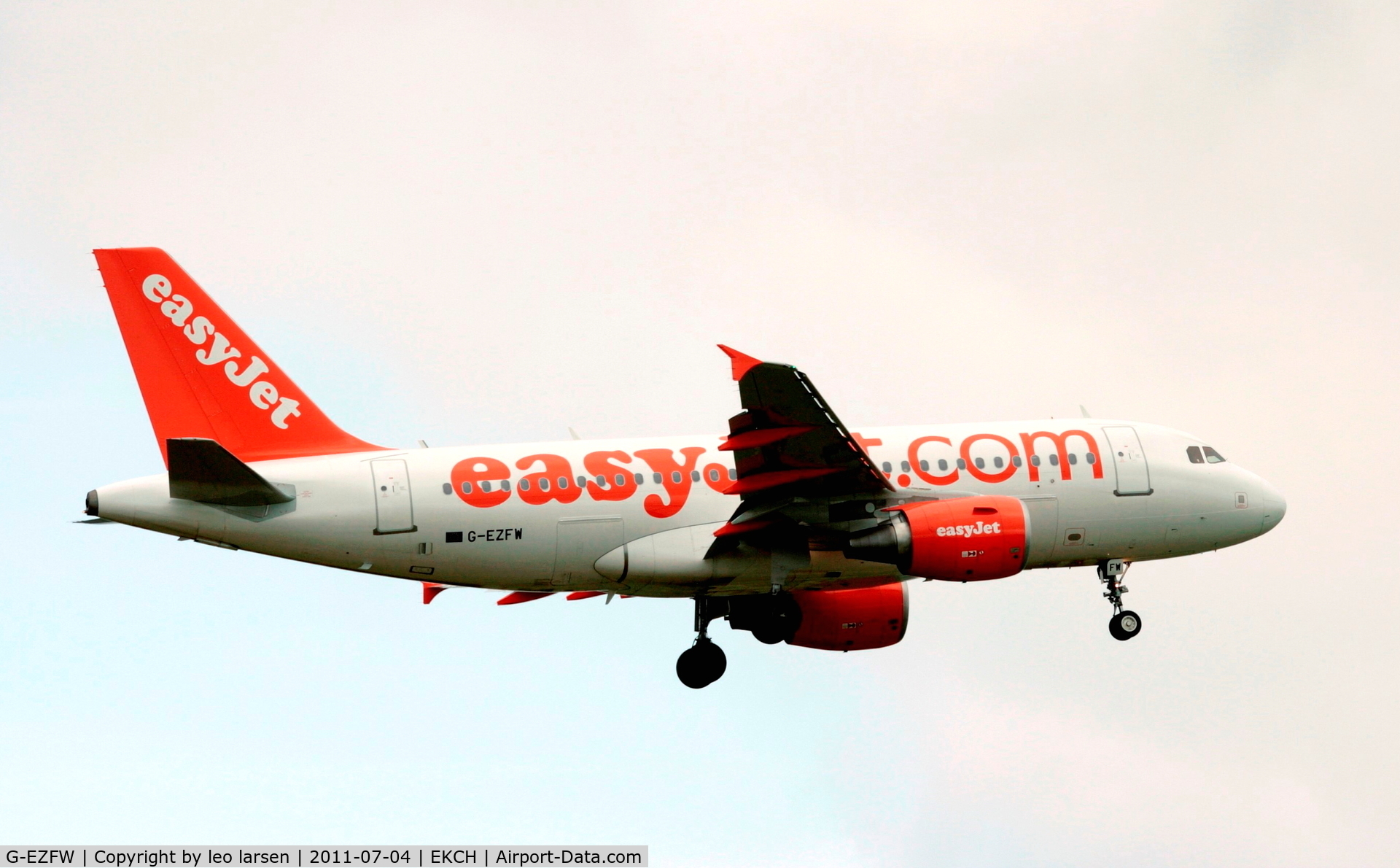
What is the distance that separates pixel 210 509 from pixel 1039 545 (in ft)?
61.0

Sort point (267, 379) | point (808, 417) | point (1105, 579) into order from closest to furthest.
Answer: point (808, 417) < point (267, 379) < point (1105, 579)

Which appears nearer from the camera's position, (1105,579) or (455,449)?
(455,449)

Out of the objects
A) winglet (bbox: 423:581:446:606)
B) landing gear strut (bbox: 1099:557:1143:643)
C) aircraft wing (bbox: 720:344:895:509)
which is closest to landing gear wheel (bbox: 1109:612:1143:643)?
landing gear strut (bbox: 1099:557:1143:643)

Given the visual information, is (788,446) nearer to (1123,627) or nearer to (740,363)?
(740,363)

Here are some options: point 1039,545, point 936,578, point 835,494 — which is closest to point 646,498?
point 835,494

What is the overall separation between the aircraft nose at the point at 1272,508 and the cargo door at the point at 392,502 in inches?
829

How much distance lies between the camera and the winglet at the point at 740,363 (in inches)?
1290

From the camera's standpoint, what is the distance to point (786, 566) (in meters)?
37.9

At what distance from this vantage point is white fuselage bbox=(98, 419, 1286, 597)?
1411 inches

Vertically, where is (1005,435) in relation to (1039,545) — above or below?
above

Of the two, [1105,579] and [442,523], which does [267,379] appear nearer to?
[442,523]

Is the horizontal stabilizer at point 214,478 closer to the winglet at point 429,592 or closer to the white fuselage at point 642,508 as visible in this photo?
the white fuselage at point 642,508

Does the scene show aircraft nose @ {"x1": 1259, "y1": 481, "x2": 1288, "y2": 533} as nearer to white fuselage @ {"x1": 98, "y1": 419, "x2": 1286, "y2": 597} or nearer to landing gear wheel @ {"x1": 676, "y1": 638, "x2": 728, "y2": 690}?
white fuselage @ {"x1": 98, "y1": 419, "x2": 1286, "y2": 597}

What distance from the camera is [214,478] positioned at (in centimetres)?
3456
